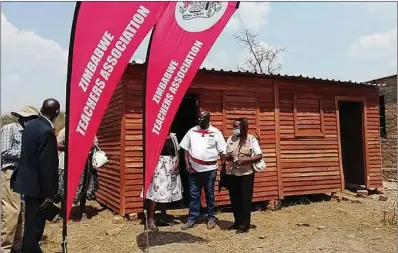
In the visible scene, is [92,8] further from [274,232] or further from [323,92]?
[323,92]

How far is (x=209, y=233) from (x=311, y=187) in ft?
12.6

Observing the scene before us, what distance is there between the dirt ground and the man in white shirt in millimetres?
506

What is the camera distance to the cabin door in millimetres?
11289

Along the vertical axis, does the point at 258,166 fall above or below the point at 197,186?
above

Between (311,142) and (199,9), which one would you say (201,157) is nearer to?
(199,9)

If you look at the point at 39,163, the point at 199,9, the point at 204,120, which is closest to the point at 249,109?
the point at 204,120

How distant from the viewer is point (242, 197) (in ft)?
20.7

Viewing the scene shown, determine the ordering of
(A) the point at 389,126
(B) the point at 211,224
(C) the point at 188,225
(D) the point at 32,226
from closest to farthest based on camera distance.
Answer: (D) the point at 32,226
(C) the point at 188,225
(B) the point at 211,224
(A) the point at 389,126

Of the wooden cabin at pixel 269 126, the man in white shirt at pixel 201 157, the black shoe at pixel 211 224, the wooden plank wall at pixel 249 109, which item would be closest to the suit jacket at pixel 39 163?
the man in white shirt at pixel 201 157

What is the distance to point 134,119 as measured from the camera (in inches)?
288

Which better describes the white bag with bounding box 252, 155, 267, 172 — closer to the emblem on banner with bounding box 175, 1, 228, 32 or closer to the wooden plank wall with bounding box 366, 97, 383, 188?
the emblem on banner with bounding box 175, 1, 228, 32

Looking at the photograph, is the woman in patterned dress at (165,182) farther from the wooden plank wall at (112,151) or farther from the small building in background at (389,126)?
the small building in background at (389,126)

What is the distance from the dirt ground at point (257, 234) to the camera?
564cm

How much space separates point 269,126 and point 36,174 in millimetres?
5641
